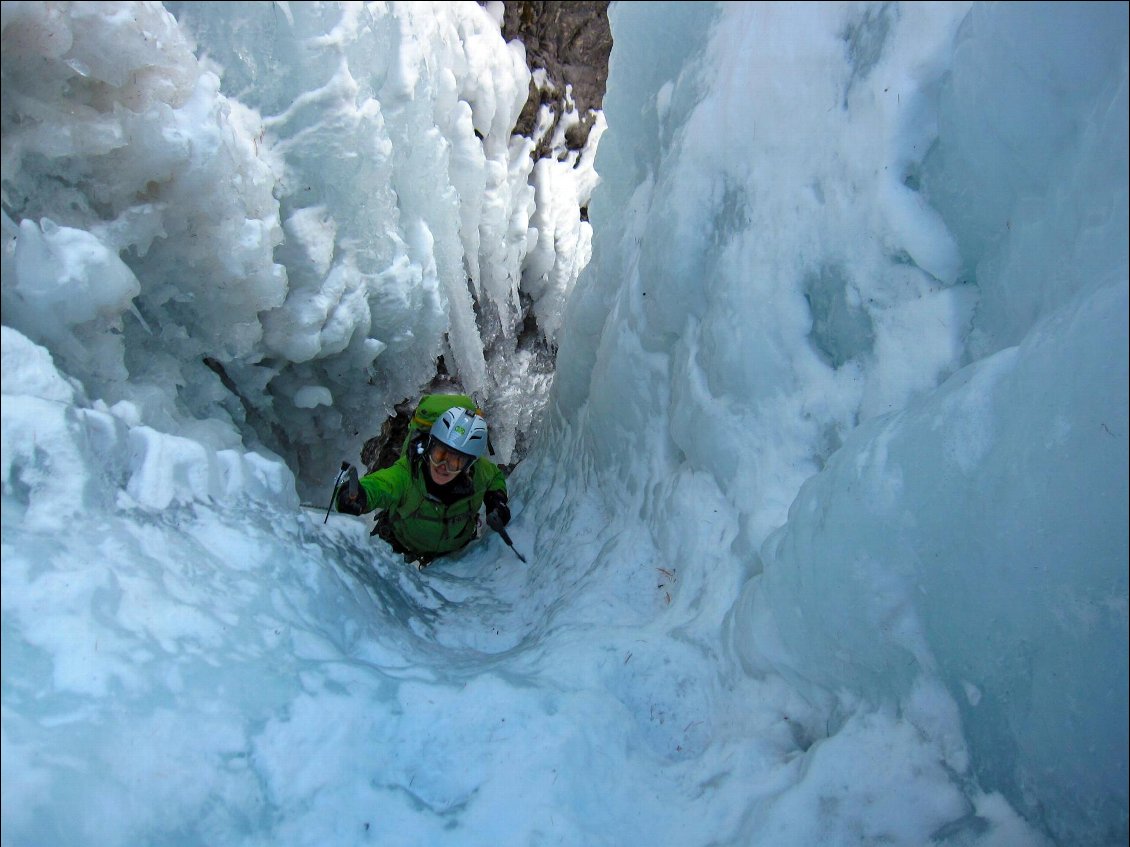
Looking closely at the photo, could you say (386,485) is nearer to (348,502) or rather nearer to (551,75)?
(348,502)

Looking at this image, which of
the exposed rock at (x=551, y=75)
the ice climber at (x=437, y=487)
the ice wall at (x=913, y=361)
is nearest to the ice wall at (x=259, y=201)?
the exposed rock at (x=551, y=75)

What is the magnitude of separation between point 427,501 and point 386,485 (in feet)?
0.92

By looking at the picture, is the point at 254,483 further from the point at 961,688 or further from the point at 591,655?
the point at 961,688

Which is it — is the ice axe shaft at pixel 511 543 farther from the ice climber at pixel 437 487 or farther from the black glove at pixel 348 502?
the black glove at pixel 348 502

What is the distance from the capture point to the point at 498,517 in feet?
13.2

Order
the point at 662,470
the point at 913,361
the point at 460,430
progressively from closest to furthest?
the point at 913,361
the point at 662,470
the point at 460,430

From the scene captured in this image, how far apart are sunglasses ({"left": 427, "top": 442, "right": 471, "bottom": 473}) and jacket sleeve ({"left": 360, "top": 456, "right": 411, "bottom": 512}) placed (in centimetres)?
16

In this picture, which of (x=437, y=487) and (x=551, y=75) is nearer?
(x=437, y=487)

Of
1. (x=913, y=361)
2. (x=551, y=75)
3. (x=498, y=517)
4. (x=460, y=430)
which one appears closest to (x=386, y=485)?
(x=460, y=430)

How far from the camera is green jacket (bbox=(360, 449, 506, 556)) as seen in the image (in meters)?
3.59

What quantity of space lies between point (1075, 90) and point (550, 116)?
504 cm

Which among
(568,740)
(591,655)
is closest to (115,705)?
(568,740)

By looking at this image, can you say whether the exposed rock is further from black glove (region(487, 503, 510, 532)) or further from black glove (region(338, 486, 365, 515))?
black glove (region(338, 486, 365, 515))

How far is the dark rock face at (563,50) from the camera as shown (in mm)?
5641
